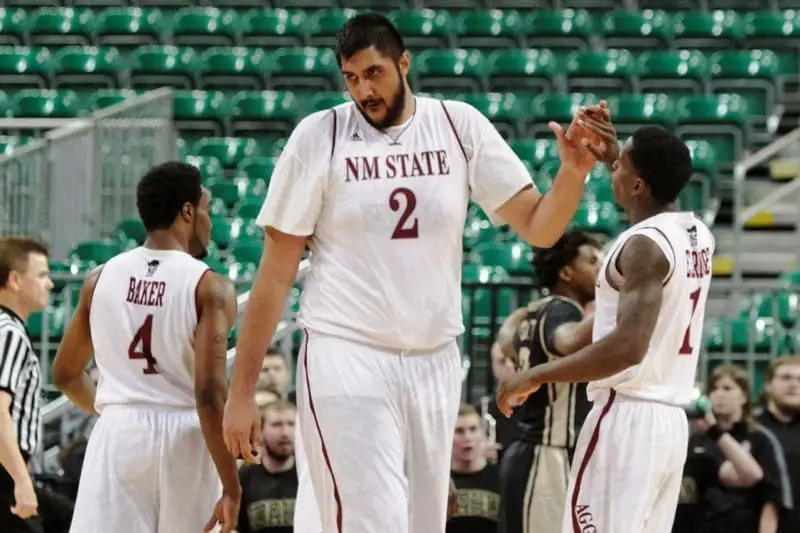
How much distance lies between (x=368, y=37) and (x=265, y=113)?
11.5 m

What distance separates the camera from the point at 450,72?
53.3 feet

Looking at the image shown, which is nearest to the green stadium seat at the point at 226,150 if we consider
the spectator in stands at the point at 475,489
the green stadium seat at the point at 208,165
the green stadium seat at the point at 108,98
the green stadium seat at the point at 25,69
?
the green stadium seat at the point at 208,165

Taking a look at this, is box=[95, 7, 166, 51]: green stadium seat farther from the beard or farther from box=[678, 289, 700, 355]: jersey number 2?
the beard

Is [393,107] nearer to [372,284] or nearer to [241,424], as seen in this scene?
[372,284]

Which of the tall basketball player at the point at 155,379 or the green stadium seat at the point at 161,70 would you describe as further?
the green stadium seat at the point at 161,70

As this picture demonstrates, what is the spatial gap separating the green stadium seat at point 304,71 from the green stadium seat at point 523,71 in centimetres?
174

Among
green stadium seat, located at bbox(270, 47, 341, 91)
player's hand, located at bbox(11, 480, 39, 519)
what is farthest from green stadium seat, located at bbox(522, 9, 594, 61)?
player's hand, located at bbox(11, 480, 39, 519)

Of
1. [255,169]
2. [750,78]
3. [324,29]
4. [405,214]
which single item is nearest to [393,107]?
[405,214]

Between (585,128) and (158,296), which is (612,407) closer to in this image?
(585,128)

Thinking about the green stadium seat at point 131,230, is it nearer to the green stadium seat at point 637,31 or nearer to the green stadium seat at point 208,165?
the green stadium seat at point 208,165

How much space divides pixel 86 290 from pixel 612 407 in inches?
78.4

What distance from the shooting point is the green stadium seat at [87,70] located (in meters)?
17.0

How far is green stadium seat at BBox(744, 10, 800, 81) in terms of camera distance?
16.8 meters

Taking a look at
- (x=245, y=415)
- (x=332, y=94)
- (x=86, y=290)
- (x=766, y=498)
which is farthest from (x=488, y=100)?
(x=245, y=415)
